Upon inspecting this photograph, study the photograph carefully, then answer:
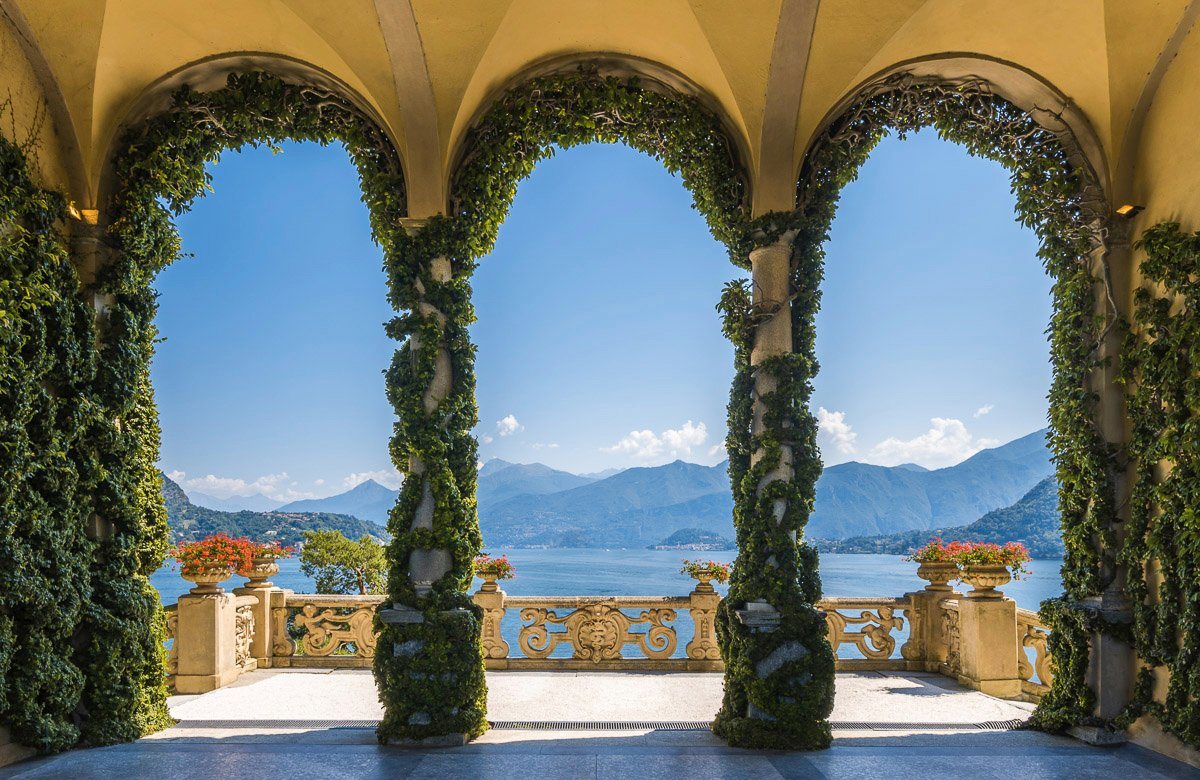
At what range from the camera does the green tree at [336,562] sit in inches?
665

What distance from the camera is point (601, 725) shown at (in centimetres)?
618

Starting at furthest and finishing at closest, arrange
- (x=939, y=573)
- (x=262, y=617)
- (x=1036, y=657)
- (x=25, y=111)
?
(x=262, y=617) → (x=939, y=573) → (x=1036, y=657) → (x=25, y=111)

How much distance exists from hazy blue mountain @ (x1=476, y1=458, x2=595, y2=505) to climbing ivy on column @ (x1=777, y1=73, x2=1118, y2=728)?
124 meters

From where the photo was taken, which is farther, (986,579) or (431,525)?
(986,579)

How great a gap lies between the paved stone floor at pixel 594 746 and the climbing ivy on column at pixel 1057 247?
2.73 ft

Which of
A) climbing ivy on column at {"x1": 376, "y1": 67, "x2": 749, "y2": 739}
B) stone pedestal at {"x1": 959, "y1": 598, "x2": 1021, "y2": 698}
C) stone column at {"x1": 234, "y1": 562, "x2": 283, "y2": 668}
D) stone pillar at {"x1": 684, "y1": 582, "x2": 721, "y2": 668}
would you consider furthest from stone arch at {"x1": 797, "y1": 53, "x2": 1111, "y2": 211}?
stone column at {"x1": 234, "y1": 562, "x2": 283, "y2": 668}

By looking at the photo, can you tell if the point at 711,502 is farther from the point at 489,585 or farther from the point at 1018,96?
the point at 1018,96

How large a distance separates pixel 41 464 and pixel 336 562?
40.4ft

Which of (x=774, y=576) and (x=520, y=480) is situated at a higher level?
(x=520, y=480)

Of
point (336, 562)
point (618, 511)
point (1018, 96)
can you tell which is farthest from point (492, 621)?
point (618, 511)

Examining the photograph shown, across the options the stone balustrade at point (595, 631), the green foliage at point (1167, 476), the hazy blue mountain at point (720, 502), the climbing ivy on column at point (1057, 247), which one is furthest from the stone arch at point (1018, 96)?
the hazy blue mountain at point (720, 502)

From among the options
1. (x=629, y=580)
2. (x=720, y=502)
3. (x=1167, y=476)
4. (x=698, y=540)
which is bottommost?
(x=629, y=580)

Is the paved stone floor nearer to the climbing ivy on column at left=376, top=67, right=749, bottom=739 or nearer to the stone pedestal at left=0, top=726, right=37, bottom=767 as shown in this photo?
the stone pedestal at left=0, top=726, right=37, bottom=767

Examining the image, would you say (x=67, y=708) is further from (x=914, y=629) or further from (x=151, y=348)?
(x=914, y=629)
